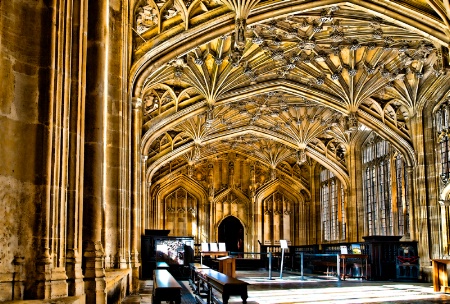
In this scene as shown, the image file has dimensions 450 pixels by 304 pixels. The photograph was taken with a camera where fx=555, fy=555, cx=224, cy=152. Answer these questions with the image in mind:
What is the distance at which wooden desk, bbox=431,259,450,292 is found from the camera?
48.5 feet

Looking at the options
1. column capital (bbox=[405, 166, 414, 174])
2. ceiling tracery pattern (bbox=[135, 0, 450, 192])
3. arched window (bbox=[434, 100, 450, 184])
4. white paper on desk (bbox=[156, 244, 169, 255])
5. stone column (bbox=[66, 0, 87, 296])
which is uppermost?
ceiling tracery pattern (bbox=[135, 0, 450, 192])

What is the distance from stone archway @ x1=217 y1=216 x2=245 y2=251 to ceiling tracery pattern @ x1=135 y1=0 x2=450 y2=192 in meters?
9.50

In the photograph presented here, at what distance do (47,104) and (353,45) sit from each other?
604 inches

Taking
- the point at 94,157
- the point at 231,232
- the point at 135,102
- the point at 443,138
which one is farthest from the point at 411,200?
the point at 94,157

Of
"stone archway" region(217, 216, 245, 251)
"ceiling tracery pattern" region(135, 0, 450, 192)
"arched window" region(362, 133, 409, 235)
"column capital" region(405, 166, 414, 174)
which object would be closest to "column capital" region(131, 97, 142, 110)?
"ceiling tracery pattern" region(135, 0, 450, 192)

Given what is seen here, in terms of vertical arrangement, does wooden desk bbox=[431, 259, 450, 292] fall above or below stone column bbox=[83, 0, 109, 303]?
below

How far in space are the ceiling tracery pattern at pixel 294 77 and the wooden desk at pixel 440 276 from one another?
5459mm

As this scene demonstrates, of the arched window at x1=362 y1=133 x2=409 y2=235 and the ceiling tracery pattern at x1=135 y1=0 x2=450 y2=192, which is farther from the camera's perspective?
the arched window at x1=362 y1=133 x2=409 y2=235

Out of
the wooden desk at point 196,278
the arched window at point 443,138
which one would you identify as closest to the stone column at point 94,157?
the wooden desk at point 196,278

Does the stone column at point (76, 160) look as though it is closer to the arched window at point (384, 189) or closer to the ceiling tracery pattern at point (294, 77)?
the ceiling tracery pattern at point (294, 77)

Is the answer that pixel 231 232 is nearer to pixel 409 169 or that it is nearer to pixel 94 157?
pixel 409 169

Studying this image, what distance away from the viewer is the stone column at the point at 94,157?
555 cm

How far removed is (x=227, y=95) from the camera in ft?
72.3

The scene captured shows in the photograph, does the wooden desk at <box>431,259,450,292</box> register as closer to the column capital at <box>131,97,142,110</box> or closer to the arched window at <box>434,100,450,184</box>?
the arched window at <box>434,100,450,184</box>
